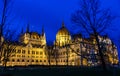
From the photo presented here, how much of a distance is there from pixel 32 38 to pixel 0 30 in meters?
135

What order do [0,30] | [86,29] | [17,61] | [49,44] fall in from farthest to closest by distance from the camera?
1. [49,44]
2. [17,61]
3. [86,29]
4. [0,30]

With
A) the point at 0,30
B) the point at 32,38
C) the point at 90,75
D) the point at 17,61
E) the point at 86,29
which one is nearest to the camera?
the point at 0,30

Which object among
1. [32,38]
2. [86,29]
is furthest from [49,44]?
[86,29]

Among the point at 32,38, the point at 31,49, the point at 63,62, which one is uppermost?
the point at 32,38

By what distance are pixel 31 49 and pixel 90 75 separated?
114m

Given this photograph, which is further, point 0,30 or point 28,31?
point 28,31

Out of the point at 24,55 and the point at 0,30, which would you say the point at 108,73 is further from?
the point at 24,55

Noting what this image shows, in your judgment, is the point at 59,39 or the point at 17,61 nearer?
the point at 17,61

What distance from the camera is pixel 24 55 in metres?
127

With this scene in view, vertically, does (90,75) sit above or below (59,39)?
below

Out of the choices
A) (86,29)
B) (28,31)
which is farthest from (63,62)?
(86,29)

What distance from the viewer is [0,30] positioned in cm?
1287

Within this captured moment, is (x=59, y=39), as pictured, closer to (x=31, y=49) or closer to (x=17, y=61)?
(x=31, y=49)

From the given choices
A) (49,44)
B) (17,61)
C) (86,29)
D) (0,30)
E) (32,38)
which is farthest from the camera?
(32,38)
